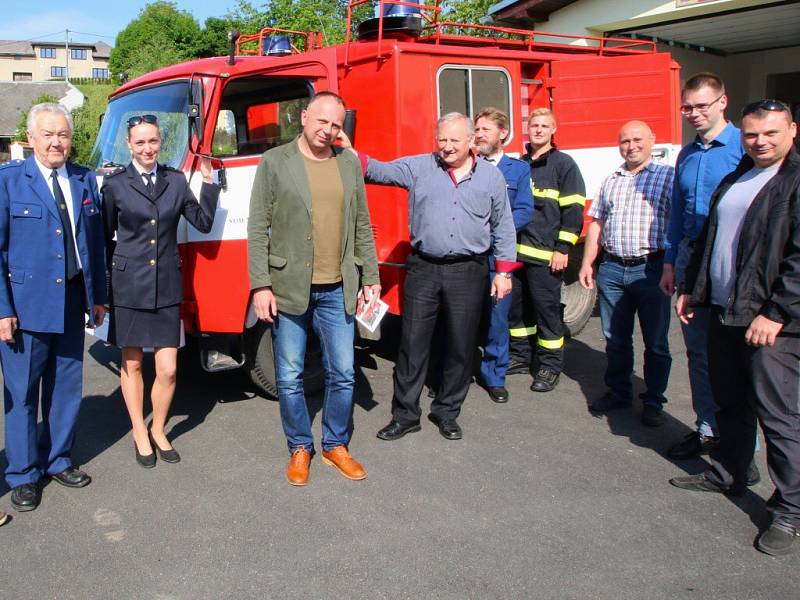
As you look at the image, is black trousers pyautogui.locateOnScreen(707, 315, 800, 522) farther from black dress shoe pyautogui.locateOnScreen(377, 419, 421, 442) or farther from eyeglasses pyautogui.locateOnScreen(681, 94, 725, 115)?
black dress shoe pyautogui.locateOnScreen(377, 419, 421, 442)

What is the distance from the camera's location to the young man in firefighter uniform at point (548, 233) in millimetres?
5371

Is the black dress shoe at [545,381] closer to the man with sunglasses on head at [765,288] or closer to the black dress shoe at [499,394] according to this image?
the black dress shoe at [499,394]

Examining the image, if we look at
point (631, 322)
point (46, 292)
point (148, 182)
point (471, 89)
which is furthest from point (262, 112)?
point (631, 322)

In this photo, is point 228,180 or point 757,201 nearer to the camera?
point 757,201

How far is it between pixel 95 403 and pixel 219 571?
256 cm

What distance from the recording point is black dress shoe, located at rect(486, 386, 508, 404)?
17.4 feet

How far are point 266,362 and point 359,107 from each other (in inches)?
75.1

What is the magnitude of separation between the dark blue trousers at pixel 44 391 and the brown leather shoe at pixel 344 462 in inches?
54.6

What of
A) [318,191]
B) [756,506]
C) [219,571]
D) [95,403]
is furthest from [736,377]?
[95,403]

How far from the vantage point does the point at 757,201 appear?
130 inches

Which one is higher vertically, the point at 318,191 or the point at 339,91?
the point at 339,91

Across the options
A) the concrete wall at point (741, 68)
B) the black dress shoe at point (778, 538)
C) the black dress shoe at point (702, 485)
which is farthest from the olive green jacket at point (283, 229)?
the concrete wall at point (741, 68)

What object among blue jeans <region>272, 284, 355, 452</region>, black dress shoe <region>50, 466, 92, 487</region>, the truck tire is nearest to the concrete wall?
the truck tire

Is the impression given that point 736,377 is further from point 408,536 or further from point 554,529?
point 408,536
